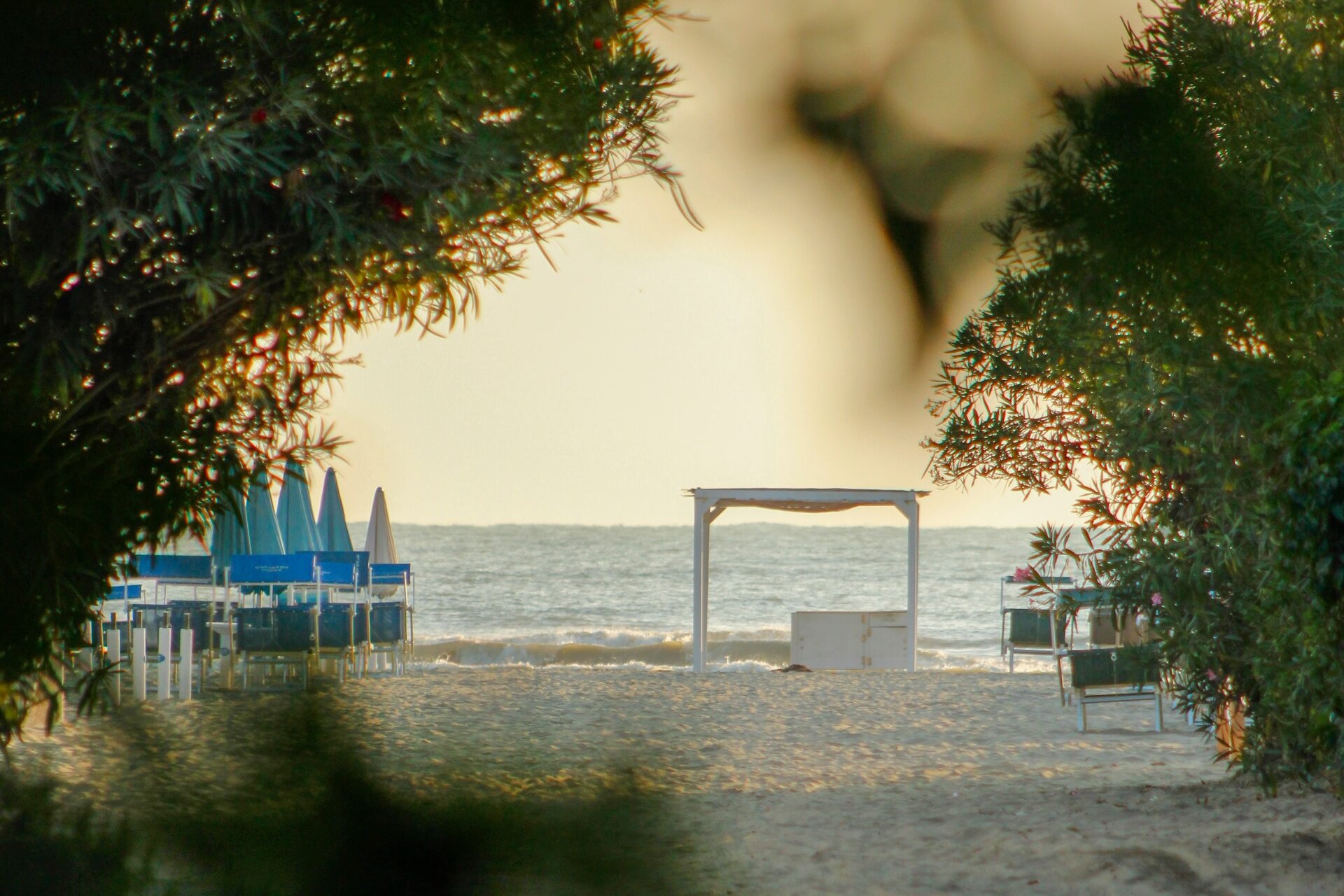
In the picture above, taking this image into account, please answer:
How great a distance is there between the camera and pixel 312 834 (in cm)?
36

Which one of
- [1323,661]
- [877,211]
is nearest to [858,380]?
[877,211]

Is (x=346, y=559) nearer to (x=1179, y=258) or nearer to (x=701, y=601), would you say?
(x=701, y=601)

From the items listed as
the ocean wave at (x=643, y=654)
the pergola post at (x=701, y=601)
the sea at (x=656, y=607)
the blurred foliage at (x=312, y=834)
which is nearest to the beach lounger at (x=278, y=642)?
the blurred foliage at (x=312, y=834)

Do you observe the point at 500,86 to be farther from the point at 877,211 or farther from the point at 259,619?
the point at 259,619

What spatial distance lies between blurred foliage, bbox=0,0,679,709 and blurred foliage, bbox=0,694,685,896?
0.11 m

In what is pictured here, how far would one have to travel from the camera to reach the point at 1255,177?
1.67 feet

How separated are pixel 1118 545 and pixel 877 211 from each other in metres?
3.06

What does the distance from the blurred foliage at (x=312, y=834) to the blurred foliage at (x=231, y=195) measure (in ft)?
0.35

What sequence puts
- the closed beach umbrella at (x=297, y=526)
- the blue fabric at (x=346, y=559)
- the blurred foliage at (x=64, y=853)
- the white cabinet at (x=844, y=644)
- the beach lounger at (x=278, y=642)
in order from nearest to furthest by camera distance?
the blurred foliage at (x=64, y=853) < the beach lounger at (x=278, y=642) < the closed beach umbrella at (x=297, y=526) < the blue fabric at (x=346, y=559) < the white cabinet at (x=844, y=644)

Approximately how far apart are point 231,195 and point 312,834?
294 mm

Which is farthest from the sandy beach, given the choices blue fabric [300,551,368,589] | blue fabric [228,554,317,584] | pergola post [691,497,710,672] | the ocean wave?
the ocean wave

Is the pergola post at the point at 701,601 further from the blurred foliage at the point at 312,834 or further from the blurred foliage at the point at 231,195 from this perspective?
the blurred foliage at the point at 312,834

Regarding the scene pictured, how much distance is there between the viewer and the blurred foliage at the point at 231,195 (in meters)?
0.42

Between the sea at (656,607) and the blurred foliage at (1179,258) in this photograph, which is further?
the sea at (656,607)
